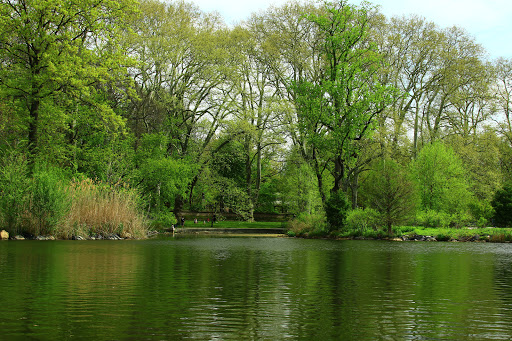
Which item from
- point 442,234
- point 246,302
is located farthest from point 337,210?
point 246,302

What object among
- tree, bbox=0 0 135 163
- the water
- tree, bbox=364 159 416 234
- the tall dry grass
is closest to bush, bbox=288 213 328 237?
tree, bbox=364 159 416 234

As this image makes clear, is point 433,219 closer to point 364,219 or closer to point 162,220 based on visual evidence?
point 364,219

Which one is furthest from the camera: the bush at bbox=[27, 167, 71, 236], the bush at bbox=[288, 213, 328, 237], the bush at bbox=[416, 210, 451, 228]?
the bush at bbox=[416, 210, 451, 228]

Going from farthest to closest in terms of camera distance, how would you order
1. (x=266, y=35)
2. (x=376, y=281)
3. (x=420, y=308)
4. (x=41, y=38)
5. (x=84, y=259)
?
1. (x=266, y=35)
2. (x=41, y=38)
3. (x=84, y=259)
4. (x=376, y=281)
5. (x=420, y=308)

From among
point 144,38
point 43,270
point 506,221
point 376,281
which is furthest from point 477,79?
point 43,270

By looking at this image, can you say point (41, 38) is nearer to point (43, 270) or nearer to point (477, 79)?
point (43, 270)

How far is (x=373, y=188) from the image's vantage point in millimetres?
31938

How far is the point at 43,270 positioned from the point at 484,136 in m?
46.4

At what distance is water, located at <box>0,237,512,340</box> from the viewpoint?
500cm

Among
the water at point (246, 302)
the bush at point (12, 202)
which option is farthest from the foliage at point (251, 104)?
the water at point (246, 302)

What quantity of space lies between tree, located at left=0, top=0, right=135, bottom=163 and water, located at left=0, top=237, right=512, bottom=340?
18259 mm

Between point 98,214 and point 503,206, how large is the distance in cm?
3159

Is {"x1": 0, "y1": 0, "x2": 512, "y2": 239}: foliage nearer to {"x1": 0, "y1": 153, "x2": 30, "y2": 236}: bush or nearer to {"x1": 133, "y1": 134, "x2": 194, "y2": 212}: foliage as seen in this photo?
{"x1": 133, "y1": 134, "x2": 194, "y2": 212}: foliage

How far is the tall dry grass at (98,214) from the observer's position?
73.7 ft
